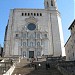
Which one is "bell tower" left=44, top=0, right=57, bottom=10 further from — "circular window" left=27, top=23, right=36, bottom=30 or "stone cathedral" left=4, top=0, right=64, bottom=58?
"circular window" left=27, top=23, right=36, bottom=30

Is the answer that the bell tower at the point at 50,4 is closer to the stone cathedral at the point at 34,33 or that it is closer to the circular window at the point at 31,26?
the stone cathedral at the point at 34,33

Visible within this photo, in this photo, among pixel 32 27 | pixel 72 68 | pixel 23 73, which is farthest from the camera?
pixel 32 27

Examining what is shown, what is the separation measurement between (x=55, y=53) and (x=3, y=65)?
2984 centimetres

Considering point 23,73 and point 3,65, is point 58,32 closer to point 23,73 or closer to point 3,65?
point 3,65

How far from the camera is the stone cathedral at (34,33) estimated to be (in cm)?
6944

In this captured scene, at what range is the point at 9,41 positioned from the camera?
7006 centimetres

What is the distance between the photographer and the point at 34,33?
72.0 meters

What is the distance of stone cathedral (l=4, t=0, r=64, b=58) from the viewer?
228 ft

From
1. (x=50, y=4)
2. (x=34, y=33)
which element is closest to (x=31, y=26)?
(x=34, y=33)

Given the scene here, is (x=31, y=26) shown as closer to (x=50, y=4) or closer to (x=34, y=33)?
(x=34, y=33)

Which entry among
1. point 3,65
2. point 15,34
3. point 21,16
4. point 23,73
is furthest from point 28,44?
point 23,73

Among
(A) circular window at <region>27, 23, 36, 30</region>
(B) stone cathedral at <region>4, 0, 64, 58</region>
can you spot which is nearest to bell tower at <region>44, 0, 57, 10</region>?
(B) stone cathedral at <region>4, 0, 64, 58</region>

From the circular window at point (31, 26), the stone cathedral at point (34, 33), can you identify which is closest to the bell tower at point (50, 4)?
the stone cathedral at point (34, 33)

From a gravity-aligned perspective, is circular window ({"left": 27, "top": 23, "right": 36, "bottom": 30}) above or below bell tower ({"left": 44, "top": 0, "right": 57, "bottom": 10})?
below
